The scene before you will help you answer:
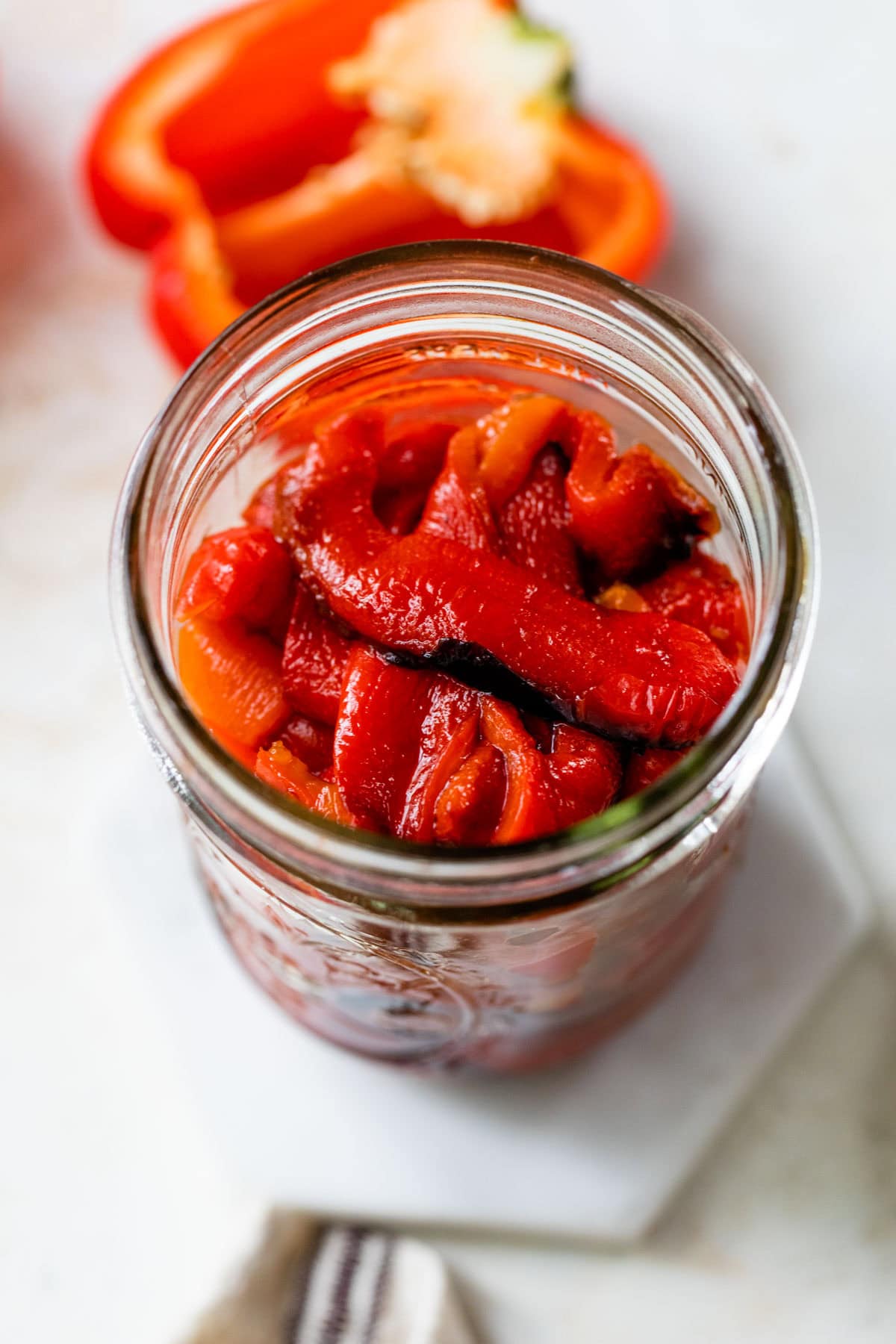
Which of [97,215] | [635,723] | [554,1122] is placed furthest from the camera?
[97,215]

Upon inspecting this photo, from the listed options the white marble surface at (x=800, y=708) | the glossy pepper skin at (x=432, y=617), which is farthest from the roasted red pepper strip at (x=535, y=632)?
the white marble surface at (x=800, y=708)

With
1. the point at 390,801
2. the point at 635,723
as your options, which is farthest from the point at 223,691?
the point at 635,723

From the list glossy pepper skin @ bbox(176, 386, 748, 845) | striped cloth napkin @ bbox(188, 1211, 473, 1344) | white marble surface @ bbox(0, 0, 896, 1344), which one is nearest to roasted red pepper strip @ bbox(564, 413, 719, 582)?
glossy pepper skin @ bbox(176, 386, 748, 845)

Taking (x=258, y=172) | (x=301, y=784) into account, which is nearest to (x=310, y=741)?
(x=301, y=784)

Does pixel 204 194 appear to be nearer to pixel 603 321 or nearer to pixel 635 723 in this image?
pixel 603 321

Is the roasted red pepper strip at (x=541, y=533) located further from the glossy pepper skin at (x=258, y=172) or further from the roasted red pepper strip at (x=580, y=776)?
the glossy pepper skin at (x=258, y=172)

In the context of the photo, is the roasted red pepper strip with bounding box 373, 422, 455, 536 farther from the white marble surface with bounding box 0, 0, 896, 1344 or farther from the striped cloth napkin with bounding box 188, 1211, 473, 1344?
the striped cloth napkin with bounding box 188, 1211, 473, 1344

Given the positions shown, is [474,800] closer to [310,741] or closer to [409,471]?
[310,741]
